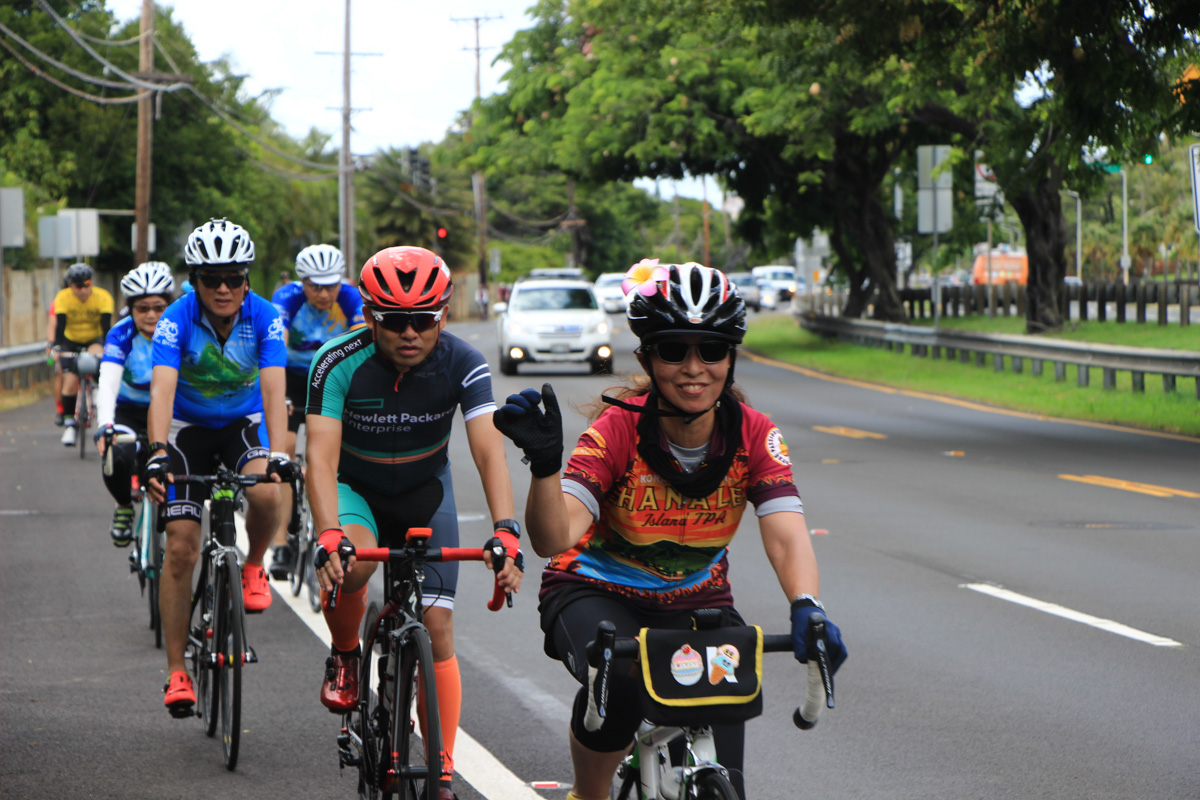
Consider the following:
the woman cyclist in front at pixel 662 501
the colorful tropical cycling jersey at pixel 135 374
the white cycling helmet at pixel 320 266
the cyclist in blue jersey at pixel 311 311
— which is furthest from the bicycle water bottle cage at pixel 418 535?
the white cycling helmet at pixel 320 266

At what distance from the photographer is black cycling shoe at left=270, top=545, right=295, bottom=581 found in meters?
8.99

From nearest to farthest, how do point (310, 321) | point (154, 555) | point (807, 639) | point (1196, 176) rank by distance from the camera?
point (807, 639), point (154, 555), point (310, 321), point (1196, 176)

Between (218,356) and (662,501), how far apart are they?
3.16m

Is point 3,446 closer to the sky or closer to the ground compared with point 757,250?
closer to the ground

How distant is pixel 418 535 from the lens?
178 inches

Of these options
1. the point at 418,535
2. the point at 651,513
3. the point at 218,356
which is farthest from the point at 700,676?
the point at 218,356

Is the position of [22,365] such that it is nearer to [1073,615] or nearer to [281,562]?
[281,562]

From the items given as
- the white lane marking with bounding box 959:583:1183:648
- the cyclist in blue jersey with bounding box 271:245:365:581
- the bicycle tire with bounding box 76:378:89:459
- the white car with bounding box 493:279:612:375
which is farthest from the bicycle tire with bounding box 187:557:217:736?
the white car with bounding box 493:279:612:375

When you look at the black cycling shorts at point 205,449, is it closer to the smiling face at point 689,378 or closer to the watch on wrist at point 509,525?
the watch on wrist at point 509,525

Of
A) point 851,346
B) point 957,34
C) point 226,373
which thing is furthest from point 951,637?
point 851,346

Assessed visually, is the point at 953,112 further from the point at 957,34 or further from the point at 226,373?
the point at 226,373

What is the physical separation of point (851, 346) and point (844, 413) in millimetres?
14582

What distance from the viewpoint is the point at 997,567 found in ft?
31.3

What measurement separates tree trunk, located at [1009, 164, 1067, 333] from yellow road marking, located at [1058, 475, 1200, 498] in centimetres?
1410
